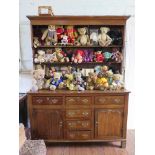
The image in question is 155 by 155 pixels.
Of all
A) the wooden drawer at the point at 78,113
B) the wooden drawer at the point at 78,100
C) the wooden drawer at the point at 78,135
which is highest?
the wooden drawer at the point at 78,100

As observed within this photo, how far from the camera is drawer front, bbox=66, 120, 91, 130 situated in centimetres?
262

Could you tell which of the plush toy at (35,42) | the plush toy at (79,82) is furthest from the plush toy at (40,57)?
the plush toy at (79,82)

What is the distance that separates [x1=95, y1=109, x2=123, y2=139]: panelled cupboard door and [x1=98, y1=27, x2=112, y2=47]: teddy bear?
0.97 meters

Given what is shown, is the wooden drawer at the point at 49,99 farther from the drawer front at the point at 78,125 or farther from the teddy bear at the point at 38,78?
the drawer front at the point at 78,125

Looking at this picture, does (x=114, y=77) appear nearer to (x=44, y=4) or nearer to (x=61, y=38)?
(x=61, y=38)

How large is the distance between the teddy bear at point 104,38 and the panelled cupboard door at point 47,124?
1.17 meters

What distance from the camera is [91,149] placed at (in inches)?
105

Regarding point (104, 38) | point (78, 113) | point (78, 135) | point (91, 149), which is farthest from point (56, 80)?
point (91, 149)

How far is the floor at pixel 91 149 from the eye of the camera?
8.40ft

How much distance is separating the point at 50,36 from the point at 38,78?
0.64 m

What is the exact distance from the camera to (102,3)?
2.93 meters
